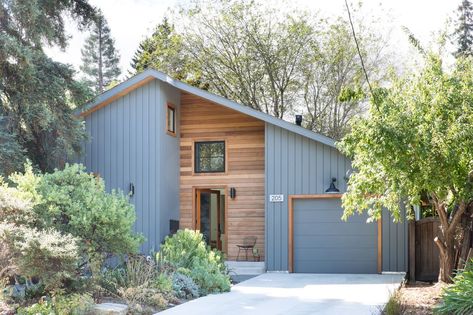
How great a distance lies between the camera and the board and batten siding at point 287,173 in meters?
15.4

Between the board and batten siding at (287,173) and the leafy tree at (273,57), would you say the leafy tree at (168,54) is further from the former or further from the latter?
the board and batten siding at (287,173)

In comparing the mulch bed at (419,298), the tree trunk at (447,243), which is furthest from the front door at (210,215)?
the tree trunk at (447,243)

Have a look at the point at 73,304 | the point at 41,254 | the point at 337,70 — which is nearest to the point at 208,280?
the point at 73,304

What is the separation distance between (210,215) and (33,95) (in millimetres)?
5758

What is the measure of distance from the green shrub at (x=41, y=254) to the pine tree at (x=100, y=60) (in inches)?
1310

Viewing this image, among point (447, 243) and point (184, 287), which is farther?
Answer: point (447, 243)

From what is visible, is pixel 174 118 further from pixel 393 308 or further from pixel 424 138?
pixel 393 308

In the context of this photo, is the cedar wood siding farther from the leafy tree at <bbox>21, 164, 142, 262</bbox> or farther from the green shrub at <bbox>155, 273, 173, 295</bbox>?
the leafy tree at <bbox>21, 164, 142, 262</bbox>

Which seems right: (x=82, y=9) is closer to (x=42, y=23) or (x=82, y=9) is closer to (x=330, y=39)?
(x=42, y=23)

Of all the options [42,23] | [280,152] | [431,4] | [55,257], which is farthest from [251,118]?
[55,257]

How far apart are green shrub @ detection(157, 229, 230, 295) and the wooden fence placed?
3814 mm

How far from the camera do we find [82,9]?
17.7 metres

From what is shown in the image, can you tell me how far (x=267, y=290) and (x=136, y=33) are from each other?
22700 mm

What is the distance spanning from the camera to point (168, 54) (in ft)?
86.6
